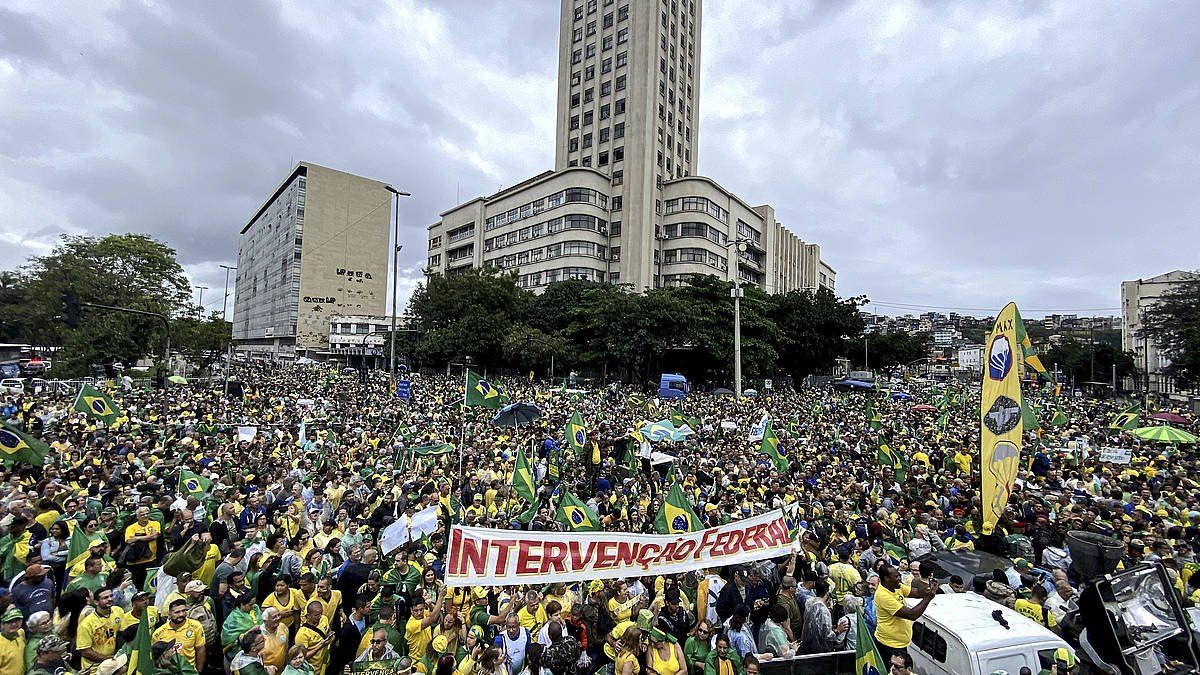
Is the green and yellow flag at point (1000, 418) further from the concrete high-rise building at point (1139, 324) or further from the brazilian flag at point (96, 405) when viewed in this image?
the concrete high-rise building at point (1139, 324)

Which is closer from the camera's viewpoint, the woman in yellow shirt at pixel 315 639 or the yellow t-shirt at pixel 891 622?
the woman in yellow shirt at pixel 315 639

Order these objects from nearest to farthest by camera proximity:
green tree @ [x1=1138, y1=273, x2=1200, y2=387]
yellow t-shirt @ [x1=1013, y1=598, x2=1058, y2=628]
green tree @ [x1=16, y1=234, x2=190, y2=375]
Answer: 1. yellow t-shirt @ [x1=1013, y1=598, x2=1058, y2=628]
2. green tree @ [x1=16, y1=234, x2=190, y2=375]
3. green tree @ [x1=1138, y1=273, x2=1200, y2=387]

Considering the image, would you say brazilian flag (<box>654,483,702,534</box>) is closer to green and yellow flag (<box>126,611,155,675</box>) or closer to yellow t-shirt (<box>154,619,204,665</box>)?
yellow t-shirt (<box>154,619,204,665</box>)

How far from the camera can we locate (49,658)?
4.43 meters

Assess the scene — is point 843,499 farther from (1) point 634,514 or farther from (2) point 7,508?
(2) point 7,508

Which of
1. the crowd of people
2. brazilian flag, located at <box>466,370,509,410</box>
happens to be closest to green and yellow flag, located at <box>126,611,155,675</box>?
the crowd of people

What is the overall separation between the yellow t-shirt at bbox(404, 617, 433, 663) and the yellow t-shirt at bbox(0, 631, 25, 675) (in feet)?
9.69

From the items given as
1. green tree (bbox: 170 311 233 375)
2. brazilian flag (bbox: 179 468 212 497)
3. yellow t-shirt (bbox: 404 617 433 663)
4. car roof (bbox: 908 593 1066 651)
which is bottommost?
yellow t-shirt (bbox: 404 617 433 663)

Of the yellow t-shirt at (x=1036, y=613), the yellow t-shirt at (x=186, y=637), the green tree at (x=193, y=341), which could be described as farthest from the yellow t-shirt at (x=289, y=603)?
the green tree at (x=193, y=341)

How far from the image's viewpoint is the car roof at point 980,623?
519cm

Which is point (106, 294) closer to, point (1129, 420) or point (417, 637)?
point (417, 637)

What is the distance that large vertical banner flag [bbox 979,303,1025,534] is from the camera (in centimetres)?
862

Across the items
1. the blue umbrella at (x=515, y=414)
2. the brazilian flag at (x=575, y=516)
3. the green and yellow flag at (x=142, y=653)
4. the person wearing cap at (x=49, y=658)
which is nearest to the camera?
the person wearing cap at (x=49, y=658)

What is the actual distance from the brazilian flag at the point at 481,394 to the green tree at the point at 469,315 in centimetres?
2653
